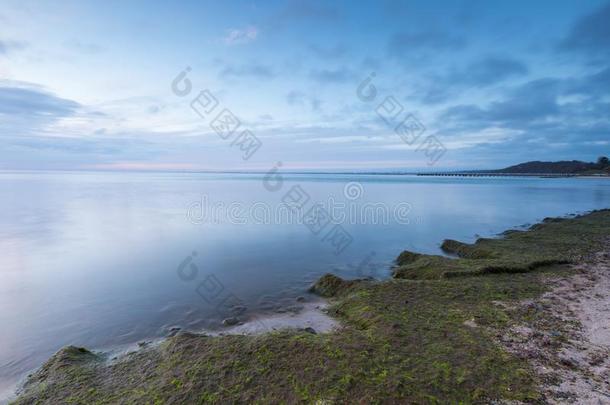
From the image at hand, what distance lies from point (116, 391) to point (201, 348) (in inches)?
58.8

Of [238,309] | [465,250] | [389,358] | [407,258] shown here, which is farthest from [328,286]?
[465,250]

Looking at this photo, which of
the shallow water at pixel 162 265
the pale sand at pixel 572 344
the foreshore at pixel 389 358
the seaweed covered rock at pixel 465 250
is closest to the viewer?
the pale sand at pixel 572 344

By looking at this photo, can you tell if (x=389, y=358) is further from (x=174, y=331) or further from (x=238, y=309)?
(x=174, y=331)

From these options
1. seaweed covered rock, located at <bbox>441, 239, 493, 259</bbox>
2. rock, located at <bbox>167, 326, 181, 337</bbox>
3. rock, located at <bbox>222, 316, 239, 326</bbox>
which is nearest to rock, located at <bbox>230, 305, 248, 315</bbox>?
rock, located at <bbox>222, 316, 239, 326</bbox>

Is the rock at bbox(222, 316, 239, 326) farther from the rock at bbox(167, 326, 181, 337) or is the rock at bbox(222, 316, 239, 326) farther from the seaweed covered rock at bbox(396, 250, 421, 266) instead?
the seaweed covered rock at bbox(396, 250, 421, 266)

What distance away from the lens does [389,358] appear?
557 cm

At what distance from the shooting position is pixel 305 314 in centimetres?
903

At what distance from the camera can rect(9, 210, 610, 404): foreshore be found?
482cm

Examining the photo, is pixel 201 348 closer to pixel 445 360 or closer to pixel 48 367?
pixel 48 367

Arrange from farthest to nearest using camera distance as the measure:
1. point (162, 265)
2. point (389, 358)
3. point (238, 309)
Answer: point (162, 265) < point (238, 309) < point (389, 358)

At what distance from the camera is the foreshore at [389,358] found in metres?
4.82

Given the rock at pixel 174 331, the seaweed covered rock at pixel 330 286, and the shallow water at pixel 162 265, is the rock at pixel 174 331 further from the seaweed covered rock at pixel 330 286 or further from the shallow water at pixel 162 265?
the seaweed covered rock at pixel 330 286

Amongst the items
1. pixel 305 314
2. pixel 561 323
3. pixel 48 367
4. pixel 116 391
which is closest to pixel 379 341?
pixel 305 314

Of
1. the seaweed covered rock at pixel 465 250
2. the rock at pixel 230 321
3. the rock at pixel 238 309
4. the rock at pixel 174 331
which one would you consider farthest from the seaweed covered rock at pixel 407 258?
the rock at pixel 174 331
